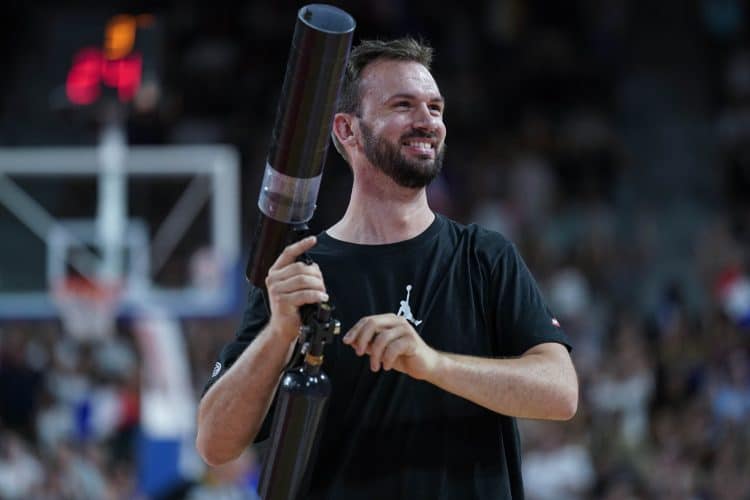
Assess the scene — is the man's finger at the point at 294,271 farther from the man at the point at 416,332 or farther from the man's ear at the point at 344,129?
the man's ear at the point at 344,129

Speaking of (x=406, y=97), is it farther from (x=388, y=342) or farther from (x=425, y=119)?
(x=388, y=342)

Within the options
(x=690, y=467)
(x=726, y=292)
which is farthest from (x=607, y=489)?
(x=726, y=292)

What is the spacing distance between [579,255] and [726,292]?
193 cm

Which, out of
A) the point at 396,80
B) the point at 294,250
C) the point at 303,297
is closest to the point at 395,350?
the point at 303,297

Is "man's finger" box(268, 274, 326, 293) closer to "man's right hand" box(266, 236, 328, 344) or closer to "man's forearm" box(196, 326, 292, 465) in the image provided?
"man's right hand" box(266, 236, 328, 344)

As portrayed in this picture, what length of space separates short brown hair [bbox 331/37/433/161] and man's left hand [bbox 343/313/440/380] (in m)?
0.94

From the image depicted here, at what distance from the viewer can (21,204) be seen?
1266 cm

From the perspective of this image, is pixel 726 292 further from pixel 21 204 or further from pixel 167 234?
pixel 21 204

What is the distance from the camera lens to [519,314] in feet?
13.1

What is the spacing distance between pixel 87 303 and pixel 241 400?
27.0 ft

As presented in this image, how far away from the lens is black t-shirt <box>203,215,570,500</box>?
3926 millimetres

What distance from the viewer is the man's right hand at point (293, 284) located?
11.6 feet

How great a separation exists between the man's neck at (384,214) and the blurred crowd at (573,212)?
5.94m

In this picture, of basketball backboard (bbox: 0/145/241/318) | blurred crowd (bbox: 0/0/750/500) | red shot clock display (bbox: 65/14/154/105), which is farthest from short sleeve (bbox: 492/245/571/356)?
basketball backboard (bbox: 0/145/241/318)
